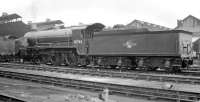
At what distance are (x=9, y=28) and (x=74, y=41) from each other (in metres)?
28.0

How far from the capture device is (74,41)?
62.5ft

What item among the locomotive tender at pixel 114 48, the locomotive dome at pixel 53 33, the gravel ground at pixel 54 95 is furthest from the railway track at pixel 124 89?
the locomotive dome at pixel 53 33

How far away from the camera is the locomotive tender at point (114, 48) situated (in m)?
14.7

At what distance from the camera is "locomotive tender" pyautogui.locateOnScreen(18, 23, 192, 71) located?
1471 centimetres

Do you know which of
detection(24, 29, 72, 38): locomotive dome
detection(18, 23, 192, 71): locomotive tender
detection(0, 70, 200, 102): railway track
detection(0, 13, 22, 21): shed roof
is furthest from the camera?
detection(0, 13, 22, 21): shed roof

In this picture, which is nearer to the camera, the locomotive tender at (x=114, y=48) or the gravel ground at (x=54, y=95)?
the gravel ground at (x=54, y=95)

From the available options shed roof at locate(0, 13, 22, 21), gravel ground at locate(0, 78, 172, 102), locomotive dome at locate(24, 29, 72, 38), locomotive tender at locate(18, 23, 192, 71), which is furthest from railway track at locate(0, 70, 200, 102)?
Result: shed roof at locate(0, 13, 22, 21)

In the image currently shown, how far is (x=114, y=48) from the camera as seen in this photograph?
1709 centimetres

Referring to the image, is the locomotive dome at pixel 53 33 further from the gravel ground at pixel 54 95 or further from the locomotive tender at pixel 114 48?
the gravel ground at pixel 54 95

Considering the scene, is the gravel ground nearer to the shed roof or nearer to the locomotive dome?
the locomotive dome

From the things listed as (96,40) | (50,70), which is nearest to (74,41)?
(96,40)

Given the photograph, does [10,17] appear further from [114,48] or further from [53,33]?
[114,48]

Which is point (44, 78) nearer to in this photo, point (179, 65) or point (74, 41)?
point (74, 41)

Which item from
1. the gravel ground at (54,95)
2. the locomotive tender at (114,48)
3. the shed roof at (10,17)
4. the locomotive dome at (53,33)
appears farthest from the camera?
the shed roof at (10,17)
